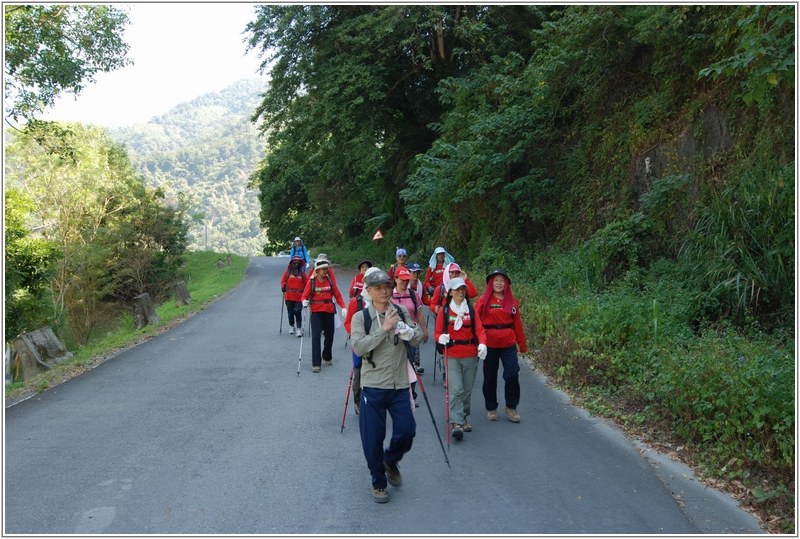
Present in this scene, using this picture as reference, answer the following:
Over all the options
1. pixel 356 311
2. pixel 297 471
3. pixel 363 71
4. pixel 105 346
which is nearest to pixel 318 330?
pixel 356 311

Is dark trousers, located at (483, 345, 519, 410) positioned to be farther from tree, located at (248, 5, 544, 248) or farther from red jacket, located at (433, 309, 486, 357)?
tree, located at (248, 5, 544, 248)

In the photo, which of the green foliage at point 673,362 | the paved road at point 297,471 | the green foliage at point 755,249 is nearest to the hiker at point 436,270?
the green foliage at point 673,362

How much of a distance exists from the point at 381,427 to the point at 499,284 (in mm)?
2747

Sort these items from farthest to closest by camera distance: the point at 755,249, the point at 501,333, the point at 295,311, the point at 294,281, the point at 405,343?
the point at 295,311, the point at 294,281, the point at 755,249, the point at 501,333, the point at 405,343

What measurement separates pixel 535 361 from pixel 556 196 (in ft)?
24.0

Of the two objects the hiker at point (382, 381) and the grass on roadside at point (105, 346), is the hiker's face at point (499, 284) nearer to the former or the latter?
the hiker at point (382, 381)

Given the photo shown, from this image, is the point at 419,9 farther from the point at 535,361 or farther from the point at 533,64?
the point at 535,361

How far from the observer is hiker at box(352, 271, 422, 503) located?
520cm

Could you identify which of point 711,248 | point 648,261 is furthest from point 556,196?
point 711,248

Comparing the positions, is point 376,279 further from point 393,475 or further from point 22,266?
point 22,266

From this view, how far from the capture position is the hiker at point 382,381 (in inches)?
205

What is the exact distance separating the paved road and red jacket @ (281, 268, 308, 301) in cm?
347

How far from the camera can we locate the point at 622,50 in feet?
47.9

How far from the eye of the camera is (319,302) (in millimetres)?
9852
